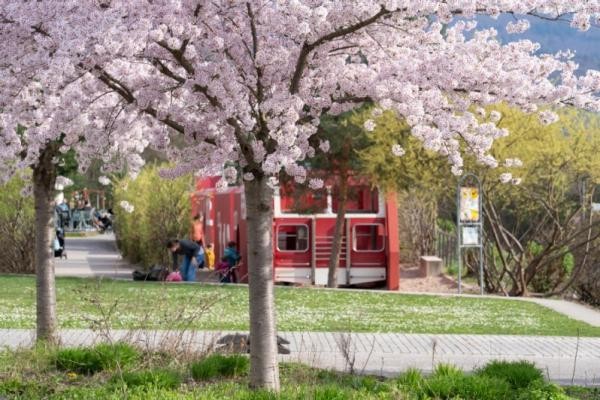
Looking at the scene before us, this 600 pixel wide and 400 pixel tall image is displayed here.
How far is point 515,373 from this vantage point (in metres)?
8.95

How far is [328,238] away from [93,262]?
12.0m

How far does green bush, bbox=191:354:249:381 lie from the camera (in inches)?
353

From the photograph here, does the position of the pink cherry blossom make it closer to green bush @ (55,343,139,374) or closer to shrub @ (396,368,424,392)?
green bush @ (55,343,139,374)

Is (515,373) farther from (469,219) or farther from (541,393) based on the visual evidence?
(469,219)

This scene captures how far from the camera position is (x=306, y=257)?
2772cm

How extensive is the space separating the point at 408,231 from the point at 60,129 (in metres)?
29.2

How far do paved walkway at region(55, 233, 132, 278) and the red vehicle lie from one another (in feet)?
13.6

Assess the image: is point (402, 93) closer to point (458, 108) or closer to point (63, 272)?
point (458, 108)

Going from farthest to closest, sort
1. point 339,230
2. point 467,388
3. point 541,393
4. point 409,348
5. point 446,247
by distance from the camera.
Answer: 1. point 446,247
2. point 339,230
3. point 409,348
4. point 467,388
5. point 541,393

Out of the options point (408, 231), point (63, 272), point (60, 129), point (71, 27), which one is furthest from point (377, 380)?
point (408, 231)

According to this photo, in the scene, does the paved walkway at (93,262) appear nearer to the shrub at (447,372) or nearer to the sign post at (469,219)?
the sign post at (469,219)

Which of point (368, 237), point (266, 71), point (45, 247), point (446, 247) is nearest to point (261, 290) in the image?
point (266, 71)

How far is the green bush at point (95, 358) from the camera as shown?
934 cm

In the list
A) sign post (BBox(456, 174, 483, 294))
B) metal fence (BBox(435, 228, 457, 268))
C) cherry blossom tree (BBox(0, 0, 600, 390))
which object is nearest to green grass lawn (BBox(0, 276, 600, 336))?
sign post (BBox(456, 174, 483, 294))
